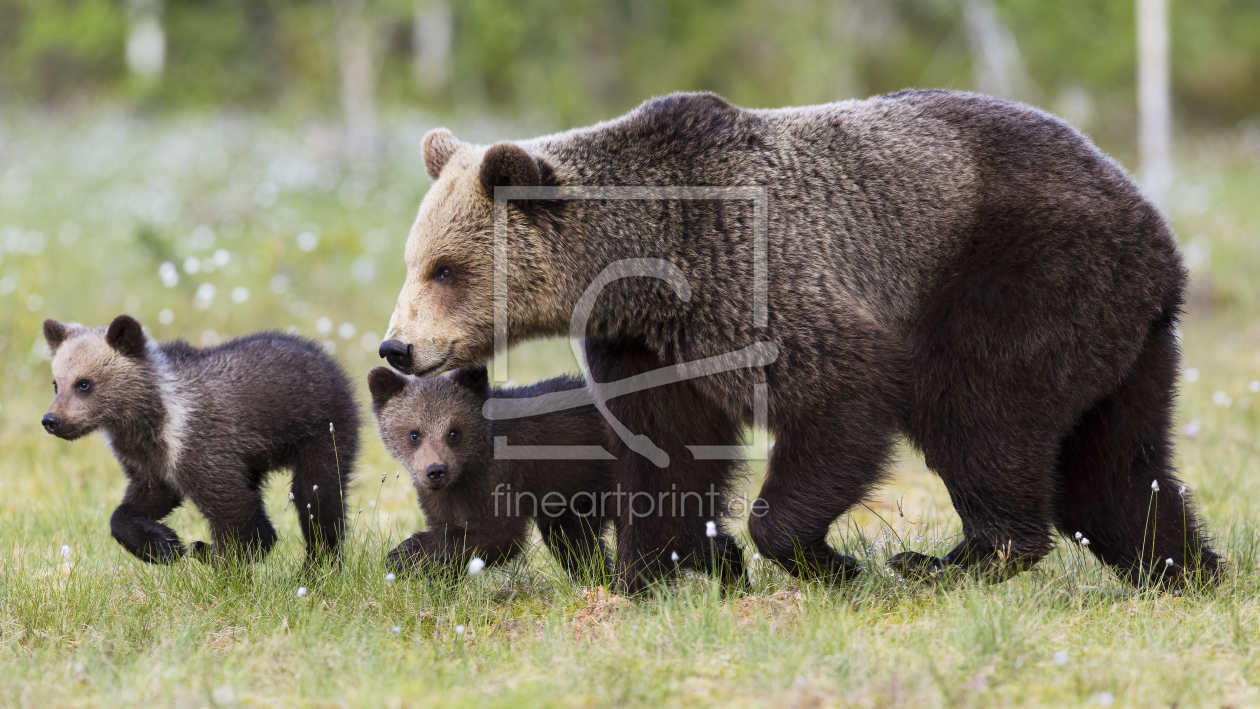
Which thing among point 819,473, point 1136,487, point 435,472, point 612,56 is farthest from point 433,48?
point 819,473

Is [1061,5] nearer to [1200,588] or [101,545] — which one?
[1200,588]

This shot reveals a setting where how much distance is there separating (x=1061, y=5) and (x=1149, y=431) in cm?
1893

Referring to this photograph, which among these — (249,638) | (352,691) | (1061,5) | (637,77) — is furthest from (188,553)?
(637,77)

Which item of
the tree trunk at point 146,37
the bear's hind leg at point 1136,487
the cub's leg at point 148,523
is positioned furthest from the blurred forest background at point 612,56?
the cub's leg at point 148,523

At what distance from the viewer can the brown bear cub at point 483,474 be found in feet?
17.1

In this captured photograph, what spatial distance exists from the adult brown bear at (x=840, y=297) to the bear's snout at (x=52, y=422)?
1.61 metres

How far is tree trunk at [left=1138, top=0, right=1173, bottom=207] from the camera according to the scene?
19.0m

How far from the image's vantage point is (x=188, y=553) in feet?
17.1

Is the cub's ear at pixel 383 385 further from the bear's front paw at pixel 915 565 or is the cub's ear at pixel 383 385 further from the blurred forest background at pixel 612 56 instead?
the blurred forest background at pixel 612 56

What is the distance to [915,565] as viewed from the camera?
507 centimetres

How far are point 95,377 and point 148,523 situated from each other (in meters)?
0.69

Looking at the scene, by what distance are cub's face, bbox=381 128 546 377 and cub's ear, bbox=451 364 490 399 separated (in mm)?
700

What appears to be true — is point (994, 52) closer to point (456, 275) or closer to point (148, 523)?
point (456, 275)

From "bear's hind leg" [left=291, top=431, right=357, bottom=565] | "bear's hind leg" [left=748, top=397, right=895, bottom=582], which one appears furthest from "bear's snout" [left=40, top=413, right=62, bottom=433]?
"bear's hind leg" [left=748, top=397, right=895, bottom=582]
